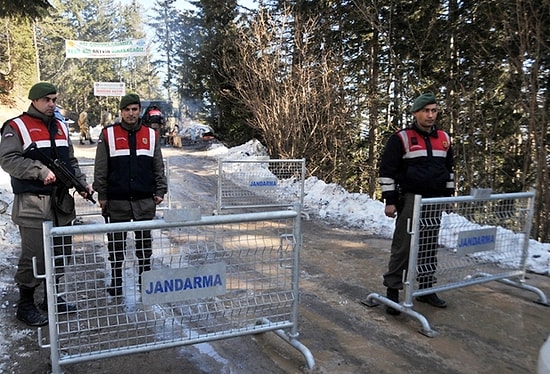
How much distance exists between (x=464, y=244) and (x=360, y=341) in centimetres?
154

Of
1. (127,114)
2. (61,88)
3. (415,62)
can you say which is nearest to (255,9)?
(415,62)

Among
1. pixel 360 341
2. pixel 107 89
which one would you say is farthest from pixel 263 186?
pixel 107 89

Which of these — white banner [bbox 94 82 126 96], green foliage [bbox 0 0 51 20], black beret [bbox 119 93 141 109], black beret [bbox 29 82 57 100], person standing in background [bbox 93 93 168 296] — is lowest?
person standing in background [bbox 93 93 168 296]

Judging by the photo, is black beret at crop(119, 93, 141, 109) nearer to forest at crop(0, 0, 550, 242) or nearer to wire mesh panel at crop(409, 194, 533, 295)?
wire mesh panel at crop(409, 194, 533, 295)

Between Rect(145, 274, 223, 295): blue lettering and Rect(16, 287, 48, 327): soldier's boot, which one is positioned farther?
Rect(16, 287, 48, 327): soldier's boot

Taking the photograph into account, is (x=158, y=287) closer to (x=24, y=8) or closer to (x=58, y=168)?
(x=58, y=168)

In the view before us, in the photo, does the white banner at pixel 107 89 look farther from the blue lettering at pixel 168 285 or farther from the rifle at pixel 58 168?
the blue lettering at pixel 168 285

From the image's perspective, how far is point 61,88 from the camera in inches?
1913

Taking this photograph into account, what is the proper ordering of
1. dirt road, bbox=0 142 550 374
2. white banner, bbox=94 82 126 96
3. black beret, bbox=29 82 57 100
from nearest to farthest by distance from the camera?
1. dirt road, bbox=0 142 550 374
2. black beret, bbox=29 82 57 100
3. white banner, bbox=94 82 126 96

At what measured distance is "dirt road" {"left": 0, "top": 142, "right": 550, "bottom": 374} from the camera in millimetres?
3086

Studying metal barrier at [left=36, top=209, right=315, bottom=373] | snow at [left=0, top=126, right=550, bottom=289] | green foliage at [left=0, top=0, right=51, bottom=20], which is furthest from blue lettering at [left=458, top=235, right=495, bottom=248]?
green foliage at [left=0, top=0, right=51, bottom=20]

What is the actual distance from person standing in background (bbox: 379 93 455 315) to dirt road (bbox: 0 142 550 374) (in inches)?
19.1

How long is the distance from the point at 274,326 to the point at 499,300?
112 inches

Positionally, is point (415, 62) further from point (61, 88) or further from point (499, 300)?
point (61, 88)
